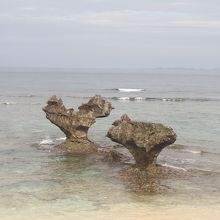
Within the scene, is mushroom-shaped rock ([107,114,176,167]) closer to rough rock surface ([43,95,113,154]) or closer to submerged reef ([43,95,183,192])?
submerged reef ([43,95,183,192])

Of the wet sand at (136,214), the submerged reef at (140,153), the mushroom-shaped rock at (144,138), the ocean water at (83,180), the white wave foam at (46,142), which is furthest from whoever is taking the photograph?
the white wave foam at (46,142)

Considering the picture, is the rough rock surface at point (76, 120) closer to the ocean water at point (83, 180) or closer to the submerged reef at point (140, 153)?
the submerged reef at point (140, 153)

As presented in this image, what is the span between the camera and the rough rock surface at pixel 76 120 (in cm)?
3225

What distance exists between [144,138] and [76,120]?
8273 millimetres

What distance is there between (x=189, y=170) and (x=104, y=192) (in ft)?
22.6

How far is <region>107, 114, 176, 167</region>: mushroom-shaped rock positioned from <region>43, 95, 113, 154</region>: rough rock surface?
6.21m

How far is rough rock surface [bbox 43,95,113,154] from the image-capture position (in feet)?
106

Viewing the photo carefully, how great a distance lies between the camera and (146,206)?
20.2 metres

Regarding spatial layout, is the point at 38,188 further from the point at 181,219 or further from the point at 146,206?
the point at 181,219

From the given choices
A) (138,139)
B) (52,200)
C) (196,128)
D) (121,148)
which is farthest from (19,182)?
(196,128)

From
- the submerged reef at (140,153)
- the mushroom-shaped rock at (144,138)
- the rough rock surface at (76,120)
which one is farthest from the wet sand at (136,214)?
the rough rock surface at (76,120)

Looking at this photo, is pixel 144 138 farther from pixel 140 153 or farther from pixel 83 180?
pixel 83 180

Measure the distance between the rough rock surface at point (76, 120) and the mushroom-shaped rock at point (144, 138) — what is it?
6.21 m

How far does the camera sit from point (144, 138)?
82.3 ft
